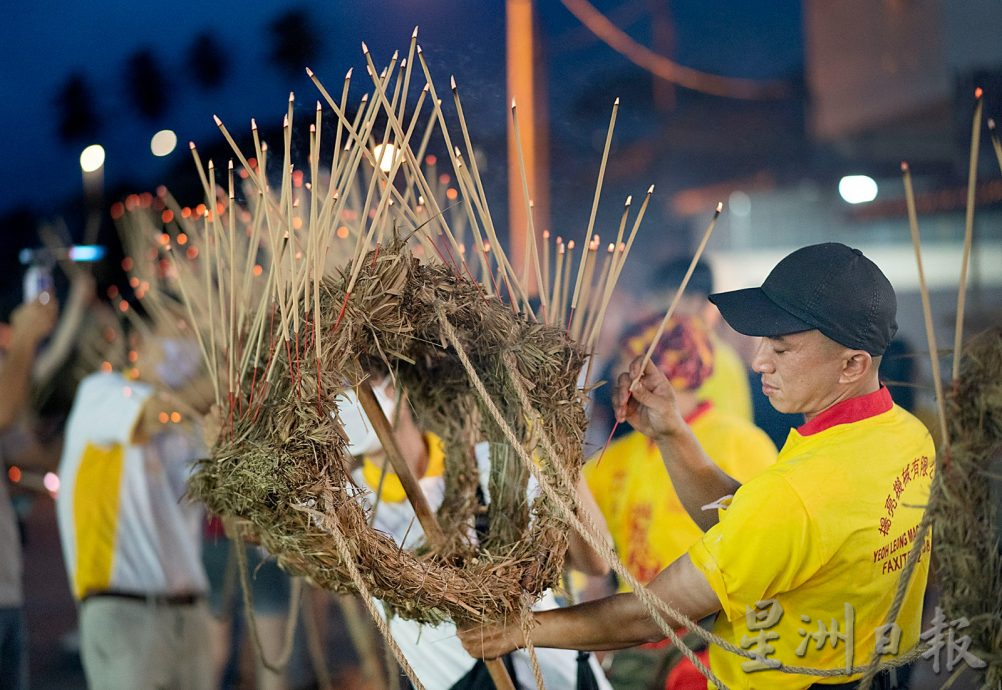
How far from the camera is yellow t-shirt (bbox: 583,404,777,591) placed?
2820 millimetres

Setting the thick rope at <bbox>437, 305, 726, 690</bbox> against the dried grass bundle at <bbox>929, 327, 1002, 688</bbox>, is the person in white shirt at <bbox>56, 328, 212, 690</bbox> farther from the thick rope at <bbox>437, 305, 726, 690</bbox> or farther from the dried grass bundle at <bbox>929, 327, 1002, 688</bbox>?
the dried grass bundle at <bbox>929, 327, 1002, 688</bbox>

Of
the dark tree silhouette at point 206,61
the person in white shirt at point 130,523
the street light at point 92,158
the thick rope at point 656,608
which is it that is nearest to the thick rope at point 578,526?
the thick rope at point 656,608

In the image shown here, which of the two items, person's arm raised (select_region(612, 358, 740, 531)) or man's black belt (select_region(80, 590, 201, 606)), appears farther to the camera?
man's black belt (select_region(80, 590, 201, 606))

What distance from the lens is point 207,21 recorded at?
3.54m

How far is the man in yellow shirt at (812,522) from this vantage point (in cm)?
189

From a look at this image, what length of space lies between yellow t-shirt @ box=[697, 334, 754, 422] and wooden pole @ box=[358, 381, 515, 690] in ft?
2.82

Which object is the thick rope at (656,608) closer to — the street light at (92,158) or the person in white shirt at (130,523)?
the person in white shirt at (130,523)

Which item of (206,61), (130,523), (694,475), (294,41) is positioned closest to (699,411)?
(694,475)

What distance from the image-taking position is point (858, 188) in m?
3.16

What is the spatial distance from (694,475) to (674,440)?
9cm

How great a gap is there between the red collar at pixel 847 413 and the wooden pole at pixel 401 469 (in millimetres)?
781

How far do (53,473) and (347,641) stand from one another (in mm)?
1375

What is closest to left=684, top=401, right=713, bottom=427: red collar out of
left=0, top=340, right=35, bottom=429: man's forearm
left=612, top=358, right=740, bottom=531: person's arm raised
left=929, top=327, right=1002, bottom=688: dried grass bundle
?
left=612, top=358, right=740, bottom=531: person's arm raised

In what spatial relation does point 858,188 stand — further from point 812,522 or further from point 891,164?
point 812,522
